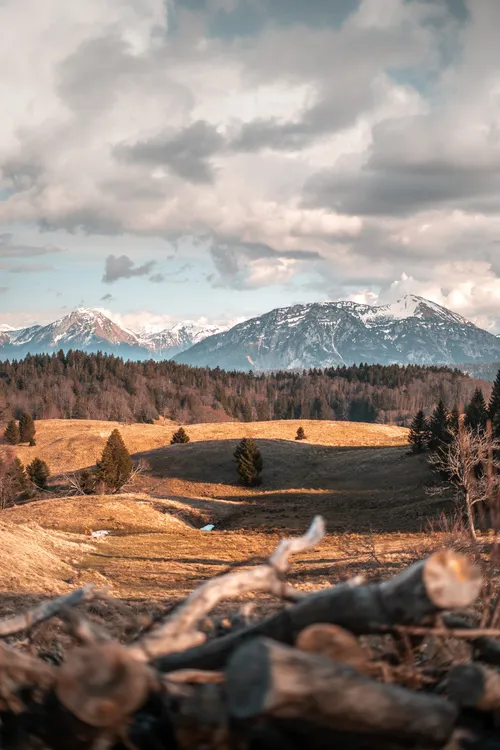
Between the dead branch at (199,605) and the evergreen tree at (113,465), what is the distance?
5163cm

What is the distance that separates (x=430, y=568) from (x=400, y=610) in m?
0.39

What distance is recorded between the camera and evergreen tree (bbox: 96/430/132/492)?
2114 inches

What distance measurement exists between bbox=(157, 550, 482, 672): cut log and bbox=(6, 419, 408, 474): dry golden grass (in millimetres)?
72084

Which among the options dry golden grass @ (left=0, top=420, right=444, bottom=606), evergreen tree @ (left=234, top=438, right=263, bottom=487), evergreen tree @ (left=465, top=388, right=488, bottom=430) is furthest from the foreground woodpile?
evergreen tree @ (left=234, top=438, right=263, bottom=487)

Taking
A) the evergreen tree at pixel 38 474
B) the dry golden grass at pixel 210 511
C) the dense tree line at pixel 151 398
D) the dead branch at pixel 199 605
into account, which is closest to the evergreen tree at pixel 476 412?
the dry golden grass at pixel 210 511

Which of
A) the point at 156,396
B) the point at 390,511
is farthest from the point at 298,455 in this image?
the point at 156,396

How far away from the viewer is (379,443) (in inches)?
3241

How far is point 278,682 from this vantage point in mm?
2809

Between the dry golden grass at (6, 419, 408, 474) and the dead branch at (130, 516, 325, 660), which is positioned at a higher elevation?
the dead branch at (130, 516, 325, 660)

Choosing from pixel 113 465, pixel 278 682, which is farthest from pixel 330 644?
pixel 113 465

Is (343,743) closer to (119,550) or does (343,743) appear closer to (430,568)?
(430,568)

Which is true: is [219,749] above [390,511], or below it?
above

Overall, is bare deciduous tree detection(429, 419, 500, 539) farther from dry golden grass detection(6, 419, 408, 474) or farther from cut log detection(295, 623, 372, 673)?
dry golden grass detection(6, 419, 408, 474)

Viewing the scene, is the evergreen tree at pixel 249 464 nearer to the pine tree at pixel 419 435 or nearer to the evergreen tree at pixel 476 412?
the pine tree at pixel 419 435
